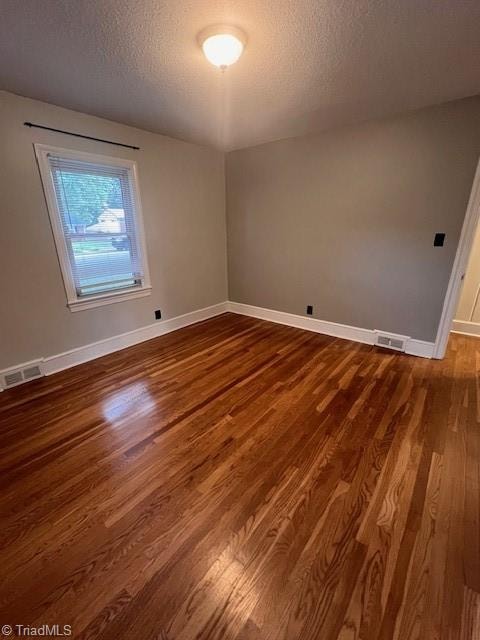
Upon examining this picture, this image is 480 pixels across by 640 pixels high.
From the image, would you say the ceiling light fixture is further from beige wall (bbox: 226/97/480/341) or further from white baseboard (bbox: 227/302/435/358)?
white baseboard (bbox: 227/302/435/358)

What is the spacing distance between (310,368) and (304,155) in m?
2.51

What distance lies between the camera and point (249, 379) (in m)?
2.57

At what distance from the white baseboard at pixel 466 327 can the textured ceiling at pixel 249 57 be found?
2466 mm

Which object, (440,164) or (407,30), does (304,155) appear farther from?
(407,30)

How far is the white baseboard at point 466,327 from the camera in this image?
3.40m

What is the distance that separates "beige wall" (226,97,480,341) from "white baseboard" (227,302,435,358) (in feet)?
0.29

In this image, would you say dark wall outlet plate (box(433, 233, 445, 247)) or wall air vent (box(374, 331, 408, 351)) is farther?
wall air vent (box(374, 331, 408, 351))

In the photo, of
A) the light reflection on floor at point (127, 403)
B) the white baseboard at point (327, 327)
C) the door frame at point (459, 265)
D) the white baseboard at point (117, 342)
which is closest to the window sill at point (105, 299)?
the white baseboard at point (117, 342)

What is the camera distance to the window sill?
2.80 metres

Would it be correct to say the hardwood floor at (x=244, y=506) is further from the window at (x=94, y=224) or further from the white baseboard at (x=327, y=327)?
the window at (x=94, y=224)

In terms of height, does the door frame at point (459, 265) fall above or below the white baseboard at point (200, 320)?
above

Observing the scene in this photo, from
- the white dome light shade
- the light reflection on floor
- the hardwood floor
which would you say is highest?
the white dome light shade

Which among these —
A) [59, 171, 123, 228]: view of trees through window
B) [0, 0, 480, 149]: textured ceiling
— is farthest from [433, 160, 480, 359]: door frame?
[59, 171, 123, 228]: view of trees through window

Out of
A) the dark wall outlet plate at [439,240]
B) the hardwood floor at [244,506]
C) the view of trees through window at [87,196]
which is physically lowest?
the hardwood floor at [244,506]
